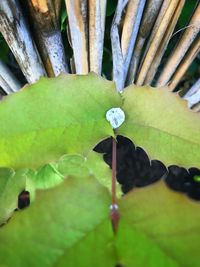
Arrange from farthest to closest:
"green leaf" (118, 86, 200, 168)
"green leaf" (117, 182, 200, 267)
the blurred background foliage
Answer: the blurred background foliage
"green leaf" (118, 86, 200, 168)
"green leaf" (117, 182, 200, 267)

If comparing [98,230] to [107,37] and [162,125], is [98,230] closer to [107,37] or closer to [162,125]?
[162,125]

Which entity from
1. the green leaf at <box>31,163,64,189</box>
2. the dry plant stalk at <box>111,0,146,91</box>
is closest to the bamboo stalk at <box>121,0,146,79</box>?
the dry plant stalk at <box>111,0,146,91</box>

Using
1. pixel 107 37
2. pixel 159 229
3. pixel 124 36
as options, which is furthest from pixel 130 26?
pixel 159 229

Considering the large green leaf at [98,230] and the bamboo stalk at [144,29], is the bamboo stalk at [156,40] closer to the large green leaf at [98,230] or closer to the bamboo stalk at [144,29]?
the bamboo stalk at [144,29]

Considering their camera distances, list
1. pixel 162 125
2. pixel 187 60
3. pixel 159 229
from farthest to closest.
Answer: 1. pixel 187 60
2. pixel 162 125
3. pixel 159 229

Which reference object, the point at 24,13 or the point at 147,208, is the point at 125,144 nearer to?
the point at 24,13

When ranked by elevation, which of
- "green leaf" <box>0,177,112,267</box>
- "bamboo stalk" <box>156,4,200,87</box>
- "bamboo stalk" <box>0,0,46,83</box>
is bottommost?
"bamboo stalk" <box>156,4,200,87</box>

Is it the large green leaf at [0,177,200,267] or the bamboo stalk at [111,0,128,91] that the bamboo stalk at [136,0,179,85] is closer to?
the bamboo stalk at [111,0,128,91]
